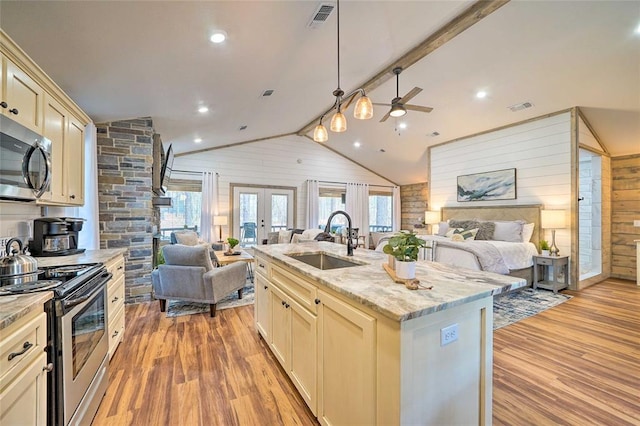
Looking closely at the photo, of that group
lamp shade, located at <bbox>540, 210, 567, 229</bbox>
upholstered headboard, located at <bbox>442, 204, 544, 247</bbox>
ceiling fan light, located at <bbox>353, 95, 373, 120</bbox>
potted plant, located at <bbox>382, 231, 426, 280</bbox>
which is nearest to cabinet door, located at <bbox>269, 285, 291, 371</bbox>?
potted plant, located at <bbox>382, 231, 426, 280</bbox>

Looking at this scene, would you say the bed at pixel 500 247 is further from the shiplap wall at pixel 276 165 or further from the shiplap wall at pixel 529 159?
the shiplap wall at pixel 276 165

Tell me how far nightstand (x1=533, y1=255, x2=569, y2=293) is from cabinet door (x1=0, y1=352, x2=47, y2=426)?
19.2ft

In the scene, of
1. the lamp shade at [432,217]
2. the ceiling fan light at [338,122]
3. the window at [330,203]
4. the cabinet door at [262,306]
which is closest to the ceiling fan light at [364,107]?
the ceiling fan light at [338,122]

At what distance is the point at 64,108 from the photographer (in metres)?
2.41

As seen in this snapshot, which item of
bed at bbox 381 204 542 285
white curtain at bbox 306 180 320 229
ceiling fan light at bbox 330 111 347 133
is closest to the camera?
ceiling fan light at bbox 330 111 347 133

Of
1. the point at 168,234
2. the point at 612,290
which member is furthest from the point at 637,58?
the point at 168,234

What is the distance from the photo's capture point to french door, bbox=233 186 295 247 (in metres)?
7.19

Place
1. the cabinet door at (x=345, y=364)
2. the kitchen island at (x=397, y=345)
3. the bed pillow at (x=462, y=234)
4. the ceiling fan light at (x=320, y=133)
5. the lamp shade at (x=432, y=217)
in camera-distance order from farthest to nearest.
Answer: the lamp shade at (x=432, y=217)
the bed pillow at (x=462, y=234)
the ceiling fan light at (x=320, y=133)
the cabinet door at (x=345, y=364)
the kitchen island at (x=397, y=345)

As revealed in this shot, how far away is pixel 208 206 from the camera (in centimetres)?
669

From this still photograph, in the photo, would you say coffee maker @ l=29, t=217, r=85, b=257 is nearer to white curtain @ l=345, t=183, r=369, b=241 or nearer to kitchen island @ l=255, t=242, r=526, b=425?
kitchen island @ l=255, t=242, r=526, b=425

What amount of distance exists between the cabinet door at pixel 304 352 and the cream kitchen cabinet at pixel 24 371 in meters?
1.25

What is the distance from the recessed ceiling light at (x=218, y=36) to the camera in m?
2.34

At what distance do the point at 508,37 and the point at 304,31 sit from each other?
8.13ft

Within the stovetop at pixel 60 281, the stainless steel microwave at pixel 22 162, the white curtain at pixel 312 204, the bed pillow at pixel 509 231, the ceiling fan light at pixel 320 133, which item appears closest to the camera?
the stovetop at pixel 60 281
